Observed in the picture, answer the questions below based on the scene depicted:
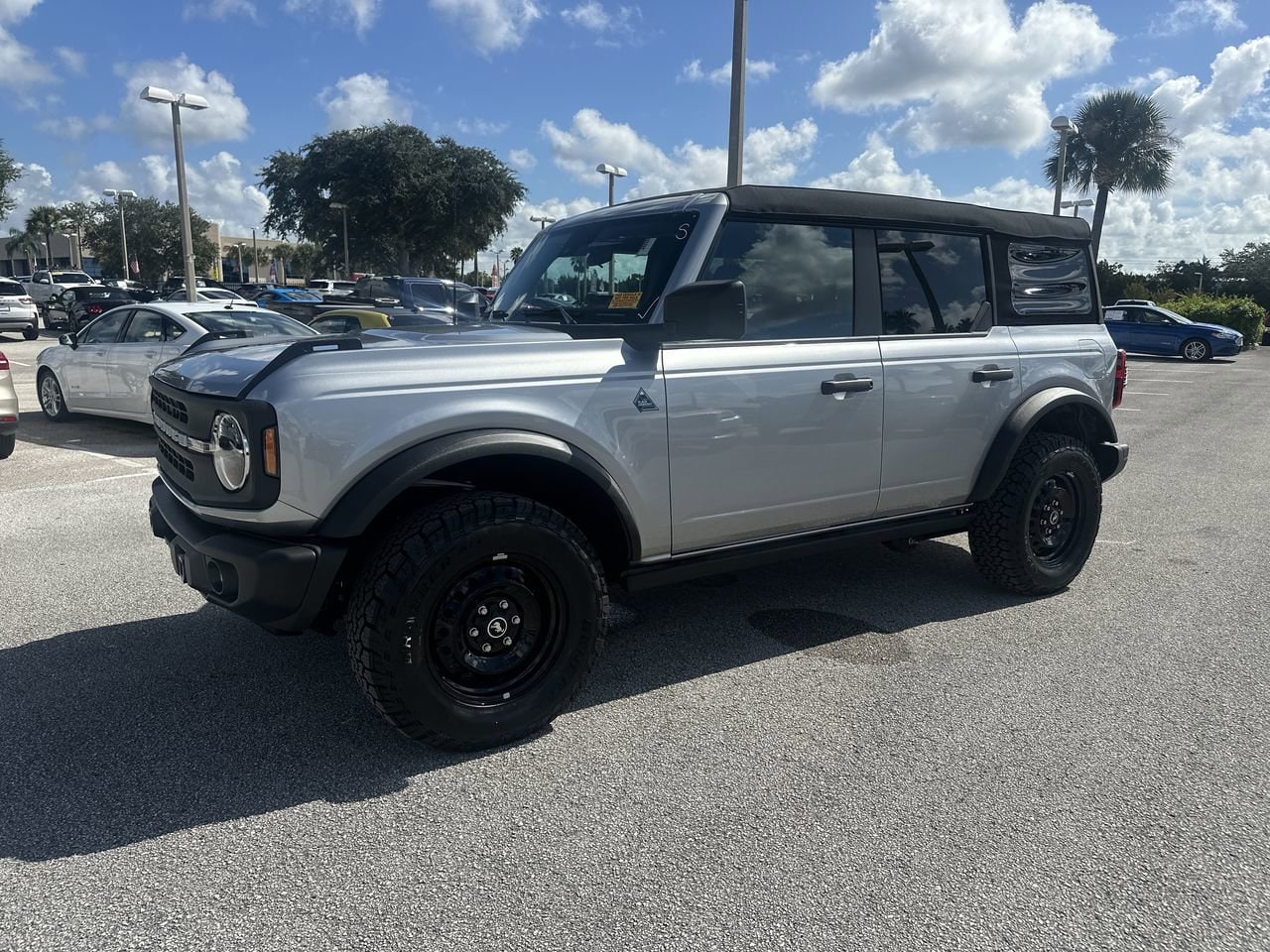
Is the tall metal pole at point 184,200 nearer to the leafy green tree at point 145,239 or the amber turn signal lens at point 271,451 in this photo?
the amber turn signal lens at point 271,451

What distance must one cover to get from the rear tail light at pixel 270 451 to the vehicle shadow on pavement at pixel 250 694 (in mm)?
988

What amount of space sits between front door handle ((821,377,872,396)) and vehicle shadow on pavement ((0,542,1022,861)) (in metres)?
1.15

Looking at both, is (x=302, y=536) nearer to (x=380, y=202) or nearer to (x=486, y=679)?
(x=486, y=679)

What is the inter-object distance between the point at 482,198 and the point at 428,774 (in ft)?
157

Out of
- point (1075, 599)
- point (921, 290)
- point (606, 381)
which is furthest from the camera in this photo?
point (1075, 599)

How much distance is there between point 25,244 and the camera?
325 ft

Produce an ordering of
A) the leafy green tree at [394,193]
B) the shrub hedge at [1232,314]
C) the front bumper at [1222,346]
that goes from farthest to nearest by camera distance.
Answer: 1. the leafy green tree at [394,193]
2. the shrub hedge at [1232,314]
3. the front bumper at [1222,346]

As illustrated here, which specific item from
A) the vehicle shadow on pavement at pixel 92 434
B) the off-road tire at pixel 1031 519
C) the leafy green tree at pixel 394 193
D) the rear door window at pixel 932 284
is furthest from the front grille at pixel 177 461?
the leafy green tree at pixel 394 193

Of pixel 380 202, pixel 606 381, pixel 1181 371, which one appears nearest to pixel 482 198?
pixel 380 202

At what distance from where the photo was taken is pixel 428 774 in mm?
3072

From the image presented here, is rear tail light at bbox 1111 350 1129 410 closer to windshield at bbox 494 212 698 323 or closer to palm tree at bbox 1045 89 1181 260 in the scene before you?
windshield at bbox 494 212 698 323

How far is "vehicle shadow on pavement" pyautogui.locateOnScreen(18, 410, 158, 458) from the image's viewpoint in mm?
9172

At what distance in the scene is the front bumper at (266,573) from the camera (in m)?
2.85

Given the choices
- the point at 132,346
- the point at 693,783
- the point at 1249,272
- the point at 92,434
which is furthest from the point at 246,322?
the point at 1249,272
